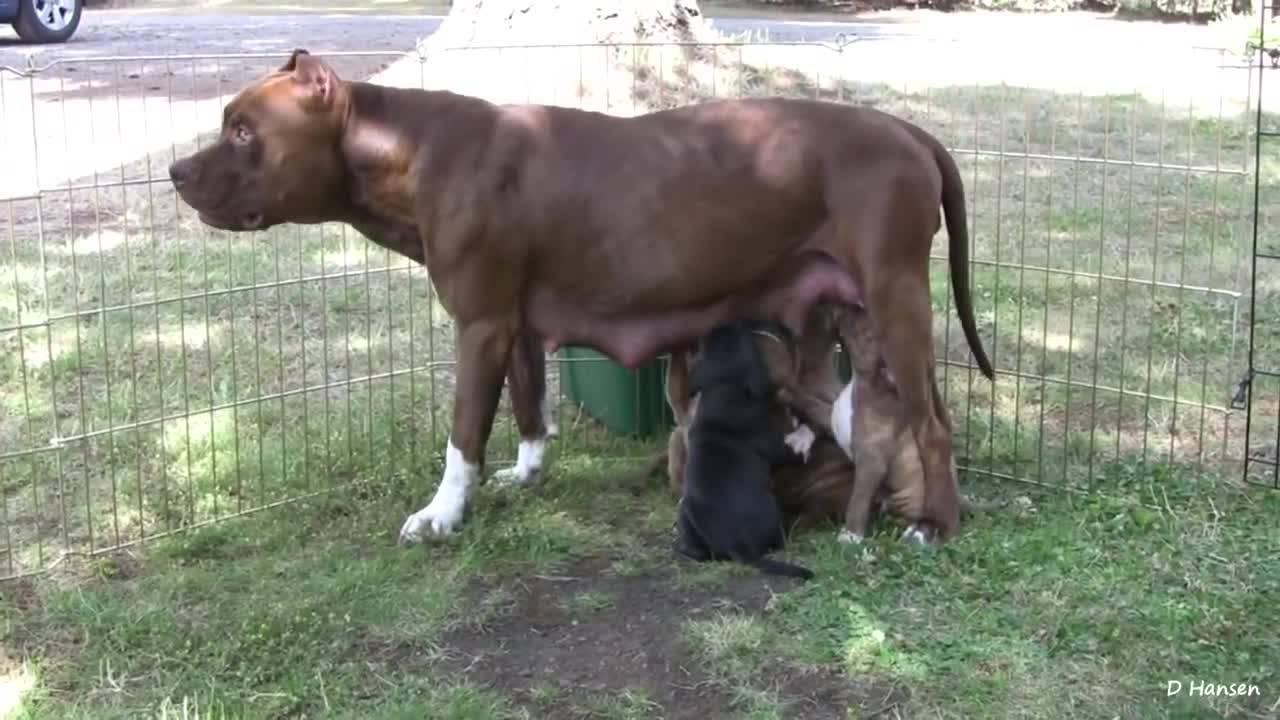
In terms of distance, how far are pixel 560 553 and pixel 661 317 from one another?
2.97 feet

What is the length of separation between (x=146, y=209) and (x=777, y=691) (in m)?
6.22

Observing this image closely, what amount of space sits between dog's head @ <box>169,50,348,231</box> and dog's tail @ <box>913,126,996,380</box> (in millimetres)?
2040

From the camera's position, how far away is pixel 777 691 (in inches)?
160

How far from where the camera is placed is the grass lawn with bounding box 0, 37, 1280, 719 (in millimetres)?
4090

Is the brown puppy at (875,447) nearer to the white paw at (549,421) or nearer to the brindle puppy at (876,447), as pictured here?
the brindle puppy at (876,447)

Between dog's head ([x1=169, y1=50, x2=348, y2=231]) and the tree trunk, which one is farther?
the tree trunk

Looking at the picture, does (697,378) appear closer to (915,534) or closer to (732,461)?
(732,461)

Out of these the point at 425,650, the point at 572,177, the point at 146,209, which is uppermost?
the point at 572,177

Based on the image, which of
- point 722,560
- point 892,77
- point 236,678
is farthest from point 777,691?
point 892,77

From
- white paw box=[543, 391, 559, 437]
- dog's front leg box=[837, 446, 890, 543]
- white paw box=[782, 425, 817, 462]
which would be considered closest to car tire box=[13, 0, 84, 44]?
white paw box=[543, 391, 559, 437]

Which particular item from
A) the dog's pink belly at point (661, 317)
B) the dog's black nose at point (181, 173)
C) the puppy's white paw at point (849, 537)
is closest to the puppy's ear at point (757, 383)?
the dog's pink belly at point (661, 317)

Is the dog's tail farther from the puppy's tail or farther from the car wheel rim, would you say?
the car wheel rim

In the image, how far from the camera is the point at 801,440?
512 centimetres

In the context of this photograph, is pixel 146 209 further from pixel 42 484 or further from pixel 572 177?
pixel 572 177
